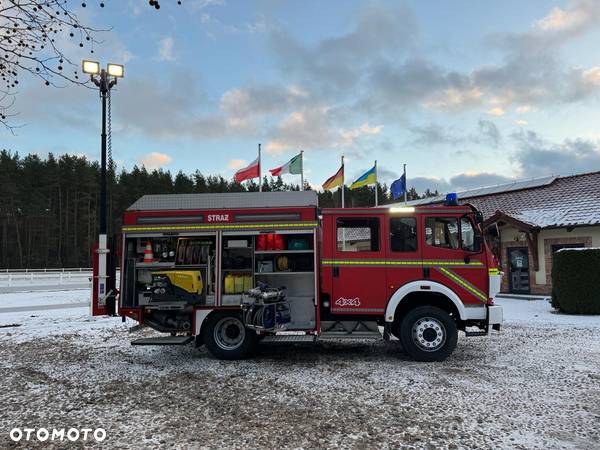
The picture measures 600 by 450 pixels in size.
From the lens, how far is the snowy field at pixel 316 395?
452 cm

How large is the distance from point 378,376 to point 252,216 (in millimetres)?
3513

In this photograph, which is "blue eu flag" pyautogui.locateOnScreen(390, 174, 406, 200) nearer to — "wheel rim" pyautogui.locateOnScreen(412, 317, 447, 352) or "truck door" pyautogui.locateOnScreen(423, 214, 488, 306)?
"truck door" pyautogui.locateOnScreen(423, 214, 488, 306)

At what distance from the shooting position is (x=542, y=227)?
17.2 metres

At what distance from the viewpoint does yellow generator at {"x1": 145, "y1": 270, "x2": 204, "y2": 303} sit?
7863mm

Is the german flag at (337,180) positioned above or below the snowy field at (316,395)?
above

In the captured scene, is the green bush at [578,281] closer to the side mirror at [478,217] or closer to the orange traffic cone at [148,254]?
the side mirror at [478,217]

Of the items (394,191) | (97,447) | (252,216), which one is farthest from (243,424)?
(394,191)

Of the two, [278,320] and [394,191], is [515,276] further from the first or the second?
[278,320]

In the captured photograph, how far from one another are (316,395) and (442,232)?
3686 millimetres

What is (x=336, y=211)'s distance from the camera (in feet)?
26.0

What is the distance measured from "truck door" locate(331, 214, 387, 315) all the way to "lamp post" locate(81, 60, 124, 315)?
4307 mm

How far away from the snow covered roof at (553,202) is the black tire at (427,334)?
11870 millimetres

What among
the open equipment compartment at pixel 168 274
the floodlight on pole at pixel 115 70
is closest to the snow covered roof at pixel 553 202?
the open equipment compartment at pixel 168 274

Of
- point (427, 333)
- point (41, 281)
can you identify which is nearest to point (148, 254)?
point (427, 333)
